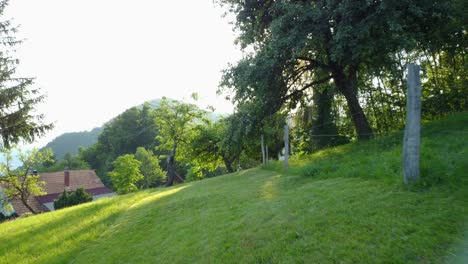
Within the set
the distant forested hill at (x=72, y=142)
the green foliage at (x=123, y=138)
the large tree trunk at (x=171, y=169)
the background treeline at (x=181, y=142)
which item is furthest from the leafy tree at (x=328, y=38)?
the distant forested hill at (x=72, y=142)

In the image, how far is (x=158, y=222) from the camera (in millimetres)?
8695

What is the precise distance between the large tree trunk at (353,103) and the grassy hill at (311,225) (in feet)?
18.0

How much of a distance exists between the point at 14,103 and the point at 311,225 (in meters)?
16.0

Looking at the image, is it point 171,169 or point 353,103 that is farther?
point 171,169

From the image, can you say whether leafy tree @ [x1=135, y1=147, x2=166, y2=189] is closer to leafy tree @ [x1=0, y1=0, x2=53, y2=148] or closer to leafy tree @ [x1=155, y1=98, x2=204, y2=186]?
leafy tree @ [x1=155, y1=98, x2=204, y2=186]

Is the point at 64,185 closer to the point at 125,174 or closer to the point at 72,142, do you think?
the point at 125,174

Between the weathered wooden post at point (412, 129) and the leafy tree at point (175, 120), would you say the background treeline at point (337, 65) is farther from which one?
the leafy tree at point (175, 120)

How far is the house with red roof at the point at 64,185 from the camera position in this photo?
46844 millimetres

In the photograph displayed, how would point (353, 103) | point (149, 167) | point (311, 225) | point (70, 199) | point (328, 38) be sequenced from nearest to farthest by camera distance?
point (311, 225)
point (328, 38)
point (353, 103)
point (70, 199)
point (149, 167)

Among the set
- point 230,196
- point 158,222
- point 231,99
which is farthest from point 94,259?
point 231,99

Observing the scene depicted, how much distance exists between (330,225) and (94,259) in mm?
5355

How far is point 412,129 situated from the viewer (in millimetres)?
5473

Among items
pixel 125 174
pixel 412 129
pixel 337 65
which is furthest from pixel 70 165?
pixel 412 129

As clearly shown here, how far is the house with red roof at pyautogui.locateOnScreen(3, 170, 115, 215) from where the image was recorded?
4684cm
